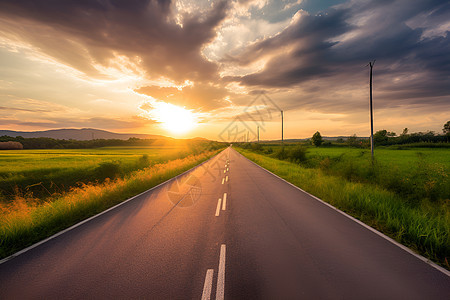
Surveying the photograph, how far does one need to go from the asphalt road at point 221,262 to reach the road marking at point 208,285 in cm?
2

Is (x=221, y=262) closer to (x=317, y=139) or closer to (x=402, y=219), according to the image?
(x=402, y=219)

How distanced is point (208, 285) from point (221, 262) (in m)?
0.65

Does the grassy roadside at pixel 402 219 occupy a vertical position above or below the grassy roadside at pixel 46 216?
below

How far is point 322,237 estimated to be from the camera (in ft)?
14.7

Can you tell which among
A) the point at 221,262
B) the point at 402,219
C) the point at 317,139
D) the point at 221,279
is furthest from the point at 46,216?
the point at 317,139

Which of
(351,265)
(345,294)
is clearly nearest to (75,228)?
(345,294)

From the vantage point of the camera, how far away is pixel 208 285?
2.81 m

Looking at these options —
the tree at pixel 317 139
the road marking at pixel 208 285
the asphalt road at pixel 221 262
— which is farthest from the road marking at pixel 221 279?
the tree at pixel 317 139

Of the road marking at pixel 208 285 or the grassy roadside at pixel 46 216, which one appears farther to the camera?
the grassy roadside at pixel 46 216

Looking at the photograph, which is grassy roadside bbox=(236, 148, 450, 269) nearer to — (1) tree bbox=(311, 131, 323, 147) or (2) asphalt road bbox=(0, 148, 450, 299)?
(2) asphalt road bbox=(0, 148, 450, 299)

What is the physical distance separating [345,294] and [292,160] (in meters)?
27.6

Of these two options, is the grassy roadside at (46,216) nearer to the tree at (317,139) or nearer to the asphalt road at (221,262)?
the asphalt road at (221,262)

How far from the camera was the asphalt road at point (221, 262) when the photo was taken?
2.73 m

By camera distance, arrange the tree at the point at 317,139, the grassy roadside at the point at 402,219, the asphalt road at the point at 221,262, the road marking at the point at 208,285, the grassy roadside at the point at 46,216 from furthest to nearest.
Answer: the tree at the point at 317,139 → the grassy roadside at the point at 46,216 → the grassy roadside at the point at 402,219 → the asphalt road at the point at 221,262 → the road marking at the point at 208,285
